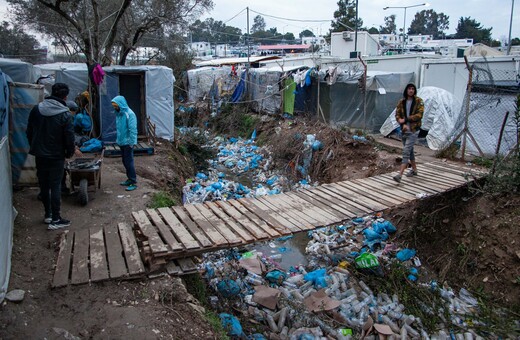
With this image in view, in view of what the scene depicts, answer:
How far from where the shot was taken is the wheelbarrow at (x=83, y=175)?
6004 millimetres

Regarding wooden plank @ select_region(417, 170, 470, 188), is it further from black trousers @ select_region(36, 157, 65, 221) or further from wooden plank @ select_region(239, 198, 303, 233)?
black trousers @ select_region(36, 157, 65, 221)

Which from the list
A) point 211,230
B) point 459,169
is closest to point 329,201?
point 211,230

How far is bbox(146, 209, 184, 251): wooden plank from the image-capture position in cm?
412

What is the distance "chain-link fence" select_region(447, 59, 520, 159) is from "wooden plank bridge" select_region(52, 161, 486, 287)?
2.32 m

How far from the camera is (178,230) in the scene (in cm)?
→ 454

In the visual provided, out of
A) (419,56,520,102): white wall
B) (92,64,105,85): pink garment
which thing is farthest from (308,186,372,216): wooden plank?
(419,56,520,102): white wall

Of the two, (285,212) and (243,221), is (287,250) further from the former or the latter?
(243,221)

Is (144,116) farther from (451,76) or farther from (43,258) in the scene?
(451,76)

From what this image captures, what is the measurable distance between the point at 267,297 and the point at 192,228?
141cm

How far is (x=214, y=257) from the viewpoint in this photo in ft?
21.0

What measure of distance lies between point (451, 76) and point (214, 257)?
9684 millimetres

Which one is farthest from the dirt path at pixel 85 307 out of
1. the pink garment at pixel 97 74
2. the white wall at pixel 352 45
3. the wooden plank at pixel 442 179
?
the white wall at pixel 352 45

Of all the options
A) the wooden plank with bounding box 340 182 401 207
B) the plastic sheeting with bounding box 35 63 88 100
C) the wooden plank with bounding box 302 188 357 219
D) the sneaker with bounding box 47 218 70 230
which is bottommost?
the sneaker with bounding box 47 218 70 230

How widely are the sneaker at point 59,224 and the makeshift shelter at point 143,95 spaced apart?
5.53 meters
